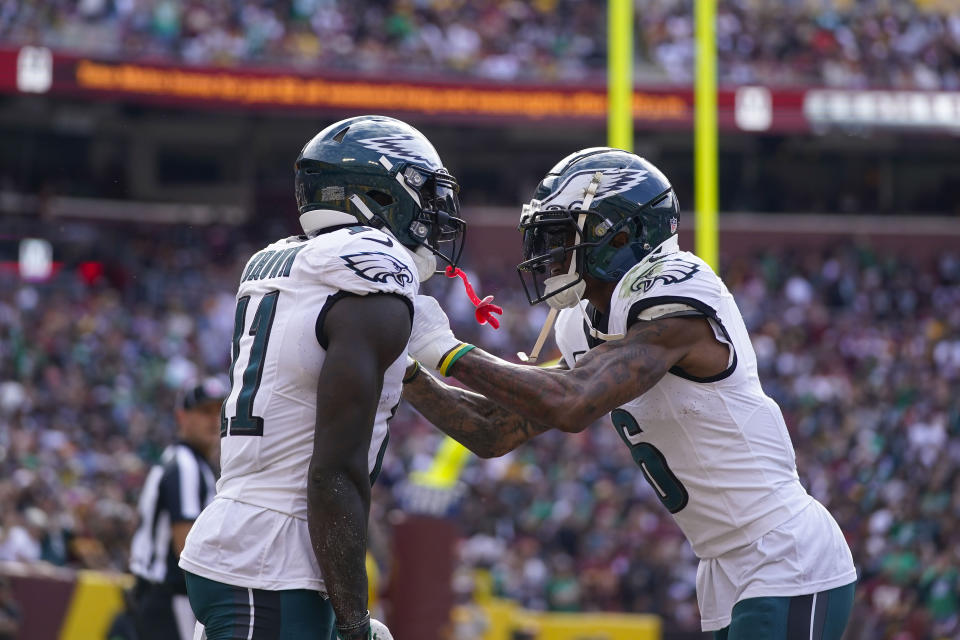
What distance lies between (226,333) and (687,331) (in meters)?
12.3

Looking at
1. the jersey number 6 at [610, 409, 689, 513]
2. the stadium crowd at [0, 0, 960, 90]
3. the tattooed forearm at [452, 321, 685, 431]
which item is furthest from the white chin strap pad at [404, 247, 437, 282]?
the stadium crowd at [0, 0, 960, 90]

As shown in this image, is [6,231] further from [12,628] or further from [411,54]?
[12,628]

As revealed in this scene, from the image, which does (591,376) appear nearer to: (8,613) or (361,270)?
(361,270)

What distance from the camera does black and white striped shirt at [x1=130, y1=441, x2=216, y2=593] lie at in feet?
16.6

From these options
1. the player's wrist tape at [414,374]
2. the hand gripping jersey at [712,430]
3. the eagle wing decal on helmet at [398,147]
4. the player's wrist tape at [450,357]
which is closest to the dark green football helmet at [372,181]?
the eagle wing decal on helmet at [398,147]

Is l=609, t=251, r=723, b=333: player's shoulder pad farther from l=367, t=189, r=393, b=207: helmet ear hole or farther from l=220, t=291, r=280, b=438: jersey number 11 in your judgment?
l=220, t=291, r=280, b=438: jersey number 11

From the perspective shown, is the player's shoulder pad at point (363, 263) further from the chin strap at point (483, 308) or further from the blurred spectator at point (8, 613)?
the blurred spectator at point (8, 613)

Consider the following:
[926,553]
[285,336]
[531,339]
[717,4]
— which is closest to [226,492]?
[285,336]

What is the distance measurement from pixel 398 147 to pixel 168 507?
2382mm

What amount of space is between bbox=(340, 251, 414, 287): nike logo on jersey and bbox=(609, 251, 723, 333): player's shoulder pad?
701 millimetres

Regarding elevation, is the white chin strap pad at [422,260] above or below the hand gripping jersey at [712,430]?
above

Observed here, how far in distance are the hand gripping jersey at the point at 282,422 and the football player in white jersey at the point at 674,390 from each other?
15.6 inches

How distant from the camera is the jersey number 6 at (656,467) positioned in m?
3.46

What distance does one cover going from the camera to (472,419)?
3791 millimetres
